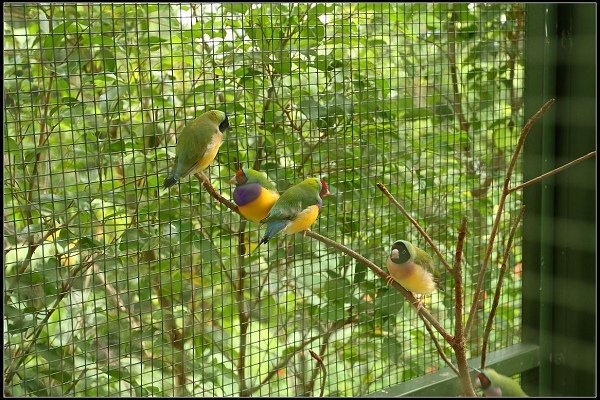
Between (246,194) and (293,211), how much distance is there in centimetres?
4

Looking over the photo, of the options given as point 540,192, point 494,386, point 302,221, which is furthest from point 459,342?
point 540,192

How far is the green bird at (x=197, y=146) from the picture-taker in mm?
649

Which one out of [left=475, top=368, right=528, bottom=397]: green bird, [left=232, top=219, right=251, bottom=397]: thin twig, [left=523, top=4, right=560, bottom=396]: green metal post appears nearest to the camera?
[left=475, top=368, right=528, bottom=397]: green bird

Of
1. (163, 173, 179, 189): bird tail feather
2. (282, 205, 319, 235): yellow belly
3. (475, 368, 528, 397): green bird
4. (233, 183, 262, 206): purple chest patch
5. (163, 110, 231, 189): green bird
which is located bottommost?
(475, 368, 528, 397): green bird

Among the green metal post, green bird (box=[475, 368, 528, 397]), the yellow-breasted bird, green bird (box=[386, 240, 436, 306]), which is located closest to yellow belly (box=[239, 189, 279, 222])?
the yellow-breasted bird

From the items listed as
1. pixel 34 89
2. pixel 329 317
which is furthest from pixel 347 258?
pixel 34 89

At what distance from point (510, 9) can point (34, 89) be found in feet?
2.15

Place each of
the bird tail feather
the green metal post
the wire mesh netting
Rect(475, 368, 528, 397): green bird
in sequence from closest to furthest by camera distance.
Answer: Rect(475, 368, 528, 397): green bird, the bird tail feather, the wire mesh netting, the green metal post

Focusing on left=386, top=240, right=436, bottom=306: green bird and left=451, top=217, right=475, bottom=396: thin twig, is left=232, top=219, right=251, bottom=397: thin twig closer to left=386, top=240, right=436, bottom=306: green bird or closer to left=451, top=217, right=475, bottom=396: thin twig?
left=386, top=240, right=436, bottom=306: green bird

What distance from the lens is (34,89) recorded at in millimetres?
828

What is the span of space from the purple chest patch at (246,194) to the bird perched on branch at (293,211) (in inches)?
0.8

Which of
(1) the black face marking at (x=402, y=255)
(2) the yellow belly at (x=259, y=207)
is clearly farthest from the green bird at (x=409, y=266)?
(2) the yellow belly at (x=259, y=207)

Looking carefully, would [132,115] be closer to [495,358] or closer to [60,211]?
[60,211]

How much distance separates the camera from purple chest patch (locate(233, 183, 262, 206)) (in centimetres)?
65
